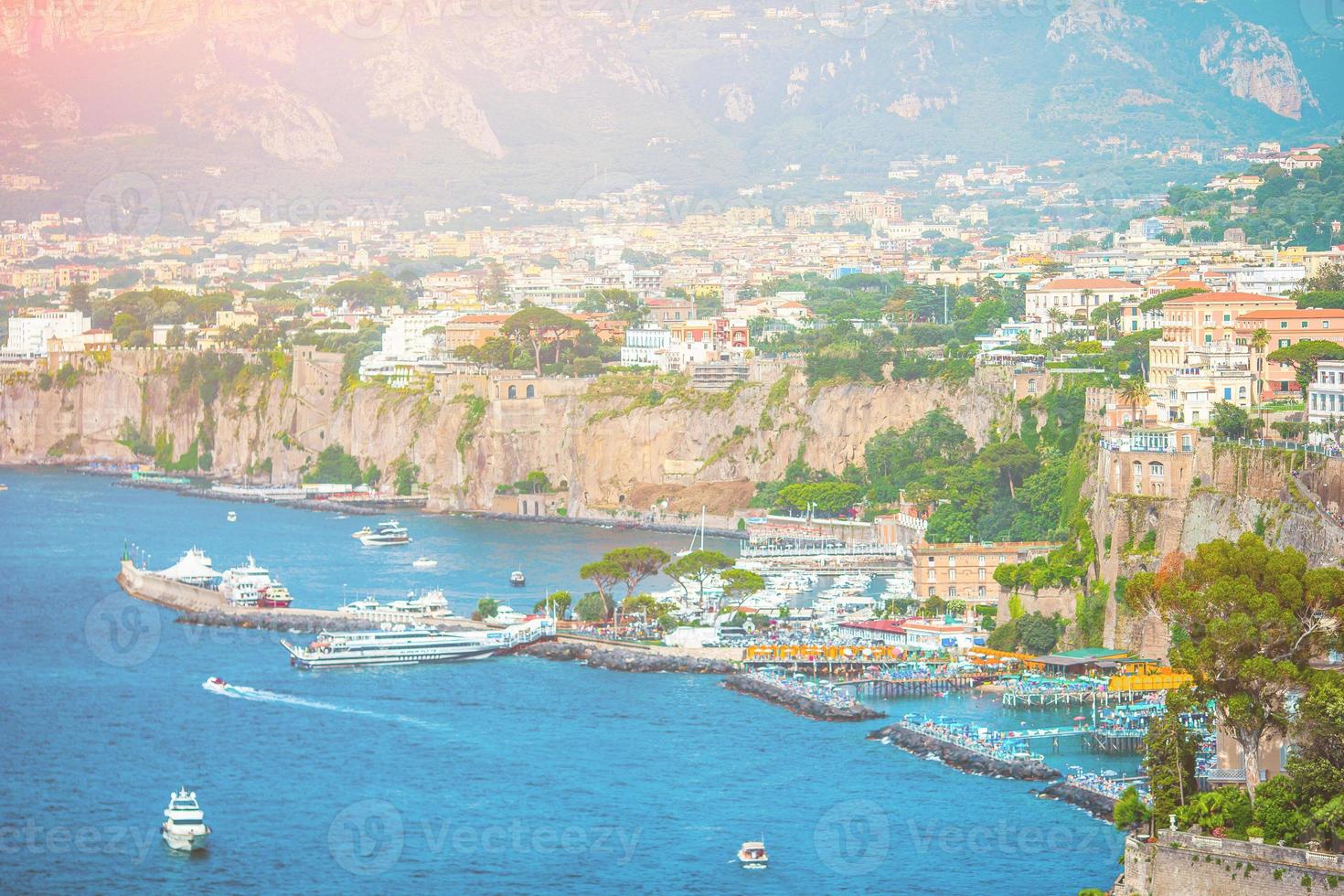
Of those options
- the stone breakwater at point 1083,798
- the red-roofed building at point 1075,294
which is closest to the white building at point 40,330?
the red-roofed building at point 1075,294

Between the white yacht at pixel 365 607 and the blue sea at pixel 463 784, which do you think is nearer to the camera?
the blue sea at pixel 463 784

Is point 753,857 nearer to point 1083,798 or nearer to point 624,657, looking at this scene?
point 1083,798

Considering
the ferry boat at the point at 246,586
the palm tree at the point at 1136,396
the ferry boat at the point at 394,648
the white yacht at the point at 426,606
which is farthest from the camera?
the ferry boat at the point at 246,586

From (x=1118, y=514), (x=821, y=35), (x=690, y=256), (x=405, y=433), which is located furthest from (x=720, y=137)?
(x=1118, y=514)

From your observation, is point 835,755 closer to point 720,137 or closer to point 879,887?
point 879,887

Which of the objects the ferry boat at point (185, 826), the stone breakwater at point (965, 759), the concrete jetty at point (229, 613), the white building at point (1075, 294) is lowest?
the ferry boat at point (185, 826)

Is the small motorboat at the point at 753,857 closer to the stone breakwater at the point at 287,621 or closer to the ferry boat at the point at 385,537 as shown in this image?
the stone breakwater at the point at 287,621
